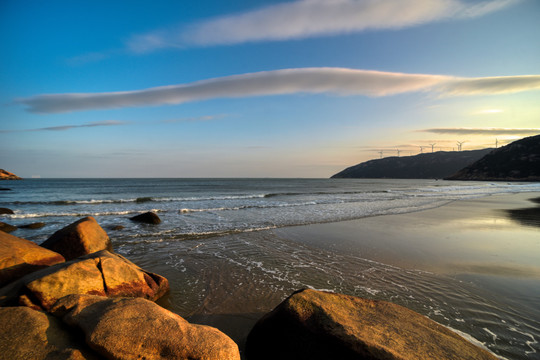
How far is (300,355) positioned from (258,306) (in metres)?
2.22

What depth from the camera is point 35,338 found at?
A: 2820 mm

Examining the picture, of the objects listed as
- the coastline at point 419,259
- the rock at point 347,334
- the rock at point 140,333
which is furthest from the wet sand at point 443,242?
the rock at point 140,333

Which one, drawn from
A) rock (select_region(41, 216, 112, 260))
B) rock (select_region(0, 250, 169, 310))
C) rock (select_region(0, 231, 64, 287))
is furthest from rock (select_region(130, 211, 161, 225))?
rock (select_region(0, 250, 169, 310))

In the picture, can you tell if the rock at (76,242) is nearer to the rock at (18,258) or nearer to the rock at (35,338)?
the rock at (18,258)

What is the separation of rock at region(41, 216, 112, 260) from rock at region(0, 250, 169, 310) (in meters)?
2.83

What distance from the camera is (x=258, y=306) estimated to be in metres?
5.28

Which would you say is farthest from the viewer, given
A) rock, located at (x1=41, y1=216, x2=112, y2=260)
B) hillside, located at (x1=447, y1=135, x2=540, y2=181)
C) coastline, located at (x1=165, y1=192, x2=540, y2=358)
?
hillside, located at (x1=447, y1=135, x2=540, y2=181)

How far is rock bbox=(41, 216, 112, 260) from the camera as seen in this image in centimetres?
744

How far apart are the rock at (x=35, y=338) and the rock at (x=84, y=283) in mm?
1137

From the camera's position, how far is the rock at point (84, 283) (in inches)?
160

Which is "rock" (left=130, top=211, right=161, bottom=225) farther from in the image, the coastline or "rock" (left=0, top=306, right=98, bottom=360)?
"rock" (left=0, top=306, right=98, bottom=360)

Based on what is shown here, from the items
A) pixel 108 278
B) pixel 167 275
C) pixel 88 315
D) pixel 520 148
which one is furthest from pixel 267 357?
pixel 520 148

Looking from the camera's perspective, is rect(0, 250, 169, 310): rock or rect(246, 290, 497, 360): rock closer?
rect(246, 290, 497, 360): rock

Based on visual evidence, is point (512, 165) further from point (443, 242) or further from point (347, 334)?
point (347, 334)
